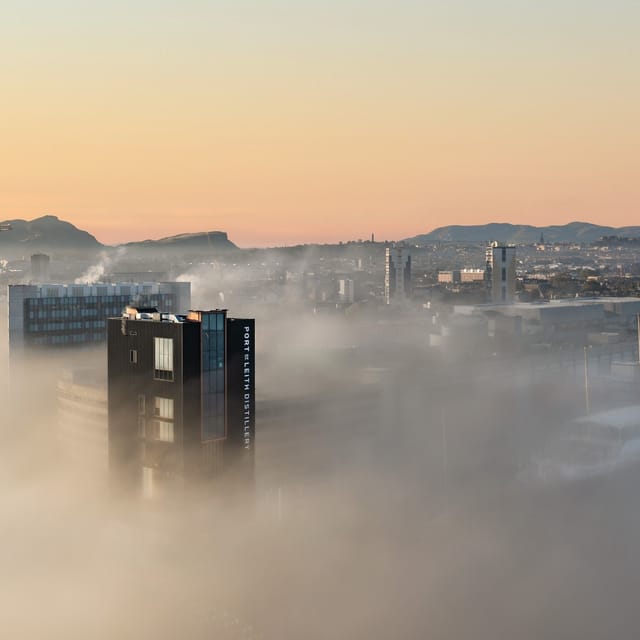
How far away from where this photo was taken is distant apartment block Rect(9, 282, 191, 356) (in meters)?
156

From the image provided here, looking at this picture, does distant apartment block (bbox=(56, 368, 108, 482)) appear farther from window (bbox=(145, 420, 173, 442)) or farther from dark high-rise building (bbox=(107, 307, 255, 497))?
window (bbox=(145, 420, 173, 442))

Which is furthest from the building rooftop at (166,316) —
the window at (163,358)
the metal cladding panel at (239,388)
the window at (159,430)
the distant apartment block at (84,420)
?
the distant apartment block at (84,420)

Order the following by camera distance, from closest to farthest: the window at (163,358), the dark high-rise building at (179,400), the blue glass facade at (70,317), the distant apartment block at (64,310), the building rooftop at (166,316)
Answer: the dark high-rise building at (179,400) < the window at (163,358) < the building rooftop at (166,316) < the distant apartment block at (64,310) < the blue glass facade at (70,317)

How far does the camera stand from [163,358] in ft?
234

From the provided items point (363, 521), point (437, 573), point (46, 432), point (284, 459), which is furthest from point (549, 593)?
point (46, 432)

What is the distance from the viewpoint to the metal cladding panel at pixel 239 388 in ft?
237

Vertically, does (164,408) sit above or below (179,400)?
below

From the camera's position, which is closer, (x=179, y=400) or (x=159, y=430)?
(x=179, y=400)

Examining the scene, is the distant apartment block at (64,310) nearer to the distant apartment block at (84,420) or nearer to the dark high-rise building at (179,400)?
the distant apartment block at (84,420)

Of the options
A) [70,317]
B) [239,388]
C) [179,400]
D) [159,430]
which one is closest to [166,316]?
[179,400]

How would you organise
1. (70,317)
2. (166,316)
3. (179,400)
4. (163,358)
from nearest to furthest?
1. (179,400)
2. (163,358)
3. (166,316)
4. (70,317)

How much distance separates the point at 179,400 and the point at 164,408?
1656 mm

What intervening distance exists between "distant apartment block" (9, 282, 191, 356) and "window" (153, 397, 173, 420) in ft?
302

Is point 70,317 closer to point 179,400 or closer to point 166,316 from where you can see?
point 166,316
